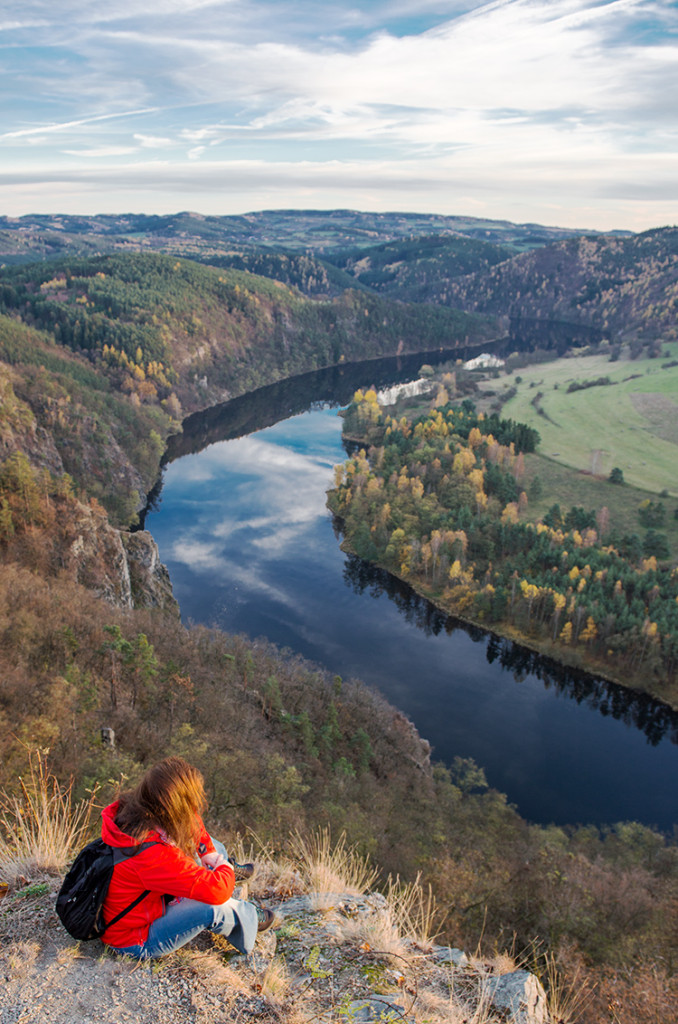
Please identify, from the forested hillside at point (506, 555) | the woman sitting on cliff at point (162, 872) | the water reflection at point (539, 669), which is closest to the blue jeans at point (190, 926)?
the woman sitting on cliff at point (162, 872)

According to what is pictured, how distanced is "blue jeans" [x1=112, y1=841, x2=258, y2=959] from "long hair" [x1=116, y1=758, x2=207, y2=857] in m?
0.74

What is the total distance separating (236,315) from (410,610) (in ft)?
499

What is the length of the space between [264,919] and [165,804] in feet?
7.55

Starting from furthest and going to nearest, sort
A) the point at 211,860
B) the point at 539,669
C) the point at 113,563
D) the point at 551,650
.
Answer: the point at 551,650 < the point at 539,669 < the point at 113,563 < the point at 211,860

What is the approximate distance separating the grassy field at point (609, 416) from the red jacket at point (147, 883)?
94201 mm

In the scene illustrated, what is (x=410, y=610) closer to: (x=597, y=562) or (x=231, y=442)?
(x=597, y=562)

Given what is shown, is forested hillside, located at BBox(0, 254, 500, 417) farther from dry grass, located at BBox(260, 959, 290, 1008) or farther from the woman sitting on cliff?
dry grass, located at BBox(260, 959, 290, 1008)

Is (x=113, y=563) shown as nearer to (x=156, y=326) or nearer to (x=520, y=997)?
(x=520, y=997)

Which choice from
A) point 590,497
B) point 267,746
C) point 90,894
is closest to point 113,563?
point 267,746

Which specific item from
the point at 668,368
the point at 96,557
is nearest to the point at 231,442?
the point at 96,557

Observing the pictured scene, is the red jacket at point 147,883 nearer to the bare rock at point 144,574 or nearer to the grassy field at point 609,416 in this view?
the bare rock at point 144,574

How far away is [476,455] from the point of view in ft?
331

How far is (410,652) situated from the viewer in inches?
2334

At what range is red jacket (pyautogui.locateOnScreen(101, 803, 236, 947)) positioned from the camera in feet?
19.7
